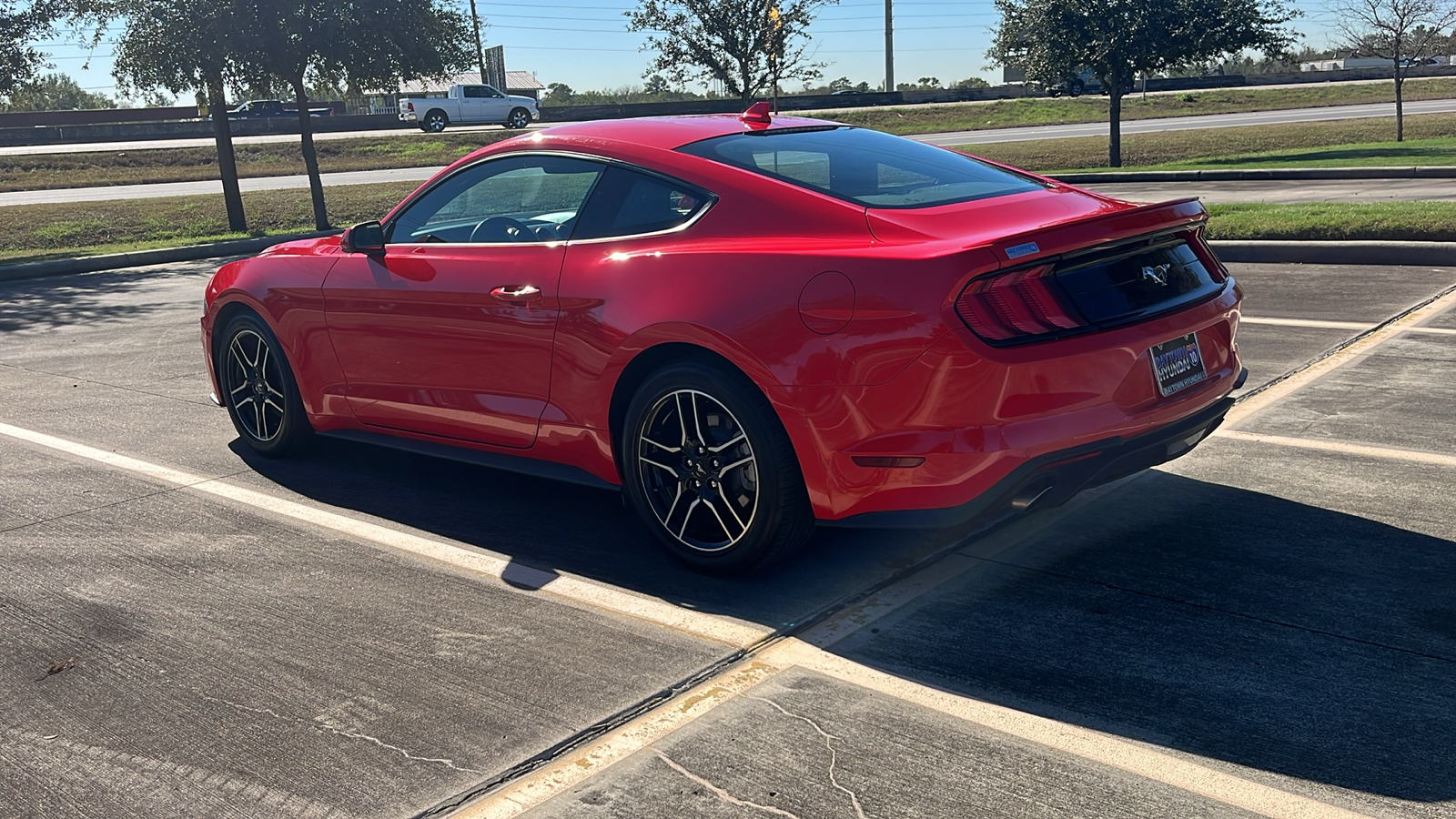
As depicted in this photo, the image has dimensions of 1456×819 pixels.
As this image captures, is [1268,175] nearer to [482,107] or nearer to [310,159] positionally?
[310,159]

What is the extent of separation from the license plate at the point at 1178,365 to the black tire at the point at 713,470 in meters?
1.21

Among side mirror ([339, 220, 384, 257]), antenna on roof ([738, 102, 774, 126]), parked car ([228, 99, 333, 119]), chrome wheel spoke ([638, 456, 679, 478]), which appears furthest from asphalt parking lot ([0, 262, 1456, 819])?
parked car ([228, 99, 333, 119])

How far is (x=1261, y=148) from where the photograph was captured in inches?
1014

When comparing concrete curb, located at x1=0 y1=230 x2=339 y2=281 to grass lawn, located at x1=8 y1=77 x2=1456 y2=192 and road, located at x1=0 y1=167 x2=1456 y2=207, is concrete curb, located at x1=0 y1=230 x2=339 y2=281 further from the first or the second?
grass lawn, located at x1=8 y1=77 x2=1456 y2=192

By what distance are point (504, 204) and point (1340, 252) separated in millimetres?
8129

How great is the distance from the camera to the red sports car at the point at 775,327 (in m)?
3.87

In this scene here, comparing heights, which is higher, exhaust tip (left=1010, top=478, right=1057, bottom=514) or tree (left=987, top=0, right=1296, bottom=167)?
tree (left=987, top=0, right=1296, bottom=167)

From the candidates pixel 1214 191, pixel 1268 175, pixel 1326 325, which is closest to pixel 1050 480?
pixel 1326 325

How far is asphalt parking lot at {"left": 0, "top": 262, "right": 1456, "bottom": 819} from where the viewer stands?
10.1ft

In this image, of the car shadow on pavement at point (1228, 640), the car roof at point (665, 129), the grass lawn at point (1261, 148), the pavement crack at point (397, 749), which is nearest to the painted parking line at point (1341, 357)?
the car shadow on pavement at point (1228, 640)

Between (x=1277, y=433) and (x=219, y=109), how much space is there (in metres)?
18.8

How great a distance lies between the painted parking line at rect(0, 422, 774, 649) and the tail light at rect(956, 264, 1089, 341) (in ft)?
3.79

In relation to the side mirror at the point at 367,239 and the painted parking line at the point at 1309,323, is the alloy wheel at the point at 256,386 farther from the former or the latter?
the painted parking line at the point at 1309,323

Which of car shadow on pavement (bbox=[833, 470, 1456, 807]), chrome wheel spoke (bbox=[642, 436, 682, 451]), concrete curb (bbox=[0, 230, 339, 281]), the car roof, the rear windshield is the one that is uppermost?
the car roof
